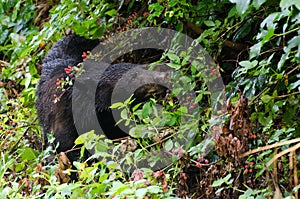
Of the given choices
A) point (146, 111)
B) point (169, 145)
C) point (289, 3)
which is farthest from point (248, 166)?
point (289, 3)

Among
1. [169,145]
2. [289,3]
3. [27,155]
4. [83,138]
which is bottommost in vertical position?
[27,155]

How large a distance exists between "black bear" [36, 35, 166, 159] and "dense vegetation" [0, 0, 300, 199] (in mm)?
164

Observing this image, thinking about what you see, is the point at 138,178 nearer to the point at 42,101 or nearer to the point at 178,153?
the point at 178,153

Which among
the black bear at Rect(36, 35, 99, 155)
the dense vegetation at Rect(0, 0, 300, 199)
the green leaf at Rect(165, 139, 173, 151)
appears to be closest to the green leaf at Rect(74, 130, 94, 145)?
the dense vegetation at Rect(0, 0, 300, 199)

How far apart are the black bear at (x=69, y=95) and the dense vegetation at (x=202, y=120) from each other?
164mm

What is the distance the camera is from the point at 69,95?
4.43 meters

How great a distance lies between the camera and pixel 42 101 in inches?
189

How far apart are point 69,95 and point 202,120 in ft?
4.77

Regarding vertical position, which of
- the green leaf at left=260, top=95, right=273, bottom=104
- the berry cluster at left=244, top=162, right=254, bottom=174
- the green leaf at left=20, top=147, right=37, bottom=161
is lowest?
the green leaf at left=20, top=147, right=37, bottom=161

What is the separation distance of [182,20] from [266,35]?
1707 mm

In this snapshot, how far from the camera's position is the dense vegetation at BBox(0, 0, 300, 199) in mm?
2605

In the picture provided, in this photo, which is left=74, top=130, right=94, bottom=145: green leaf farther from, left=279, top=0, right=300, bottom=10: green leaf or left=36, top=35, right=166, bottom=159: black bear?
left=279, top=0, right=300, bottom=10: green leaf

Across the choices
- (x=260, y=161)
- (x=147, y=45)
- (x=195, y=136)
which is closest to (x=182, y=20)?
(x=147, y=45)

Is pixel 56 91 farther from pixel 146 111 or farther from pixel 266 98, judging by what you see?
pixel 266 98
